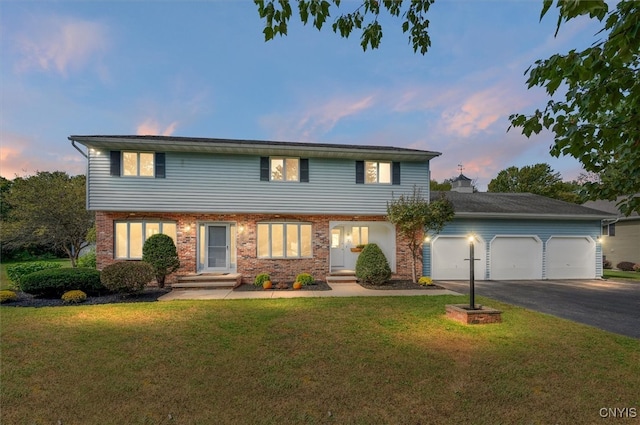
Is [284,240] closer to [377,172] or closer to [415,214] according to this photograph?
[377,172]

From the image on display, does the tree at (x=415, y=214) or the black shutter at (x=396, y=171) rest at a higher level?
the black shutter at (x=396, y=171)

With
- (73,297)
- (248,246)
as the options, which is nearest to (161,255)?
(73,297)

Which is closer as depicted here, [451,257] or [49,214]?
[451,257]

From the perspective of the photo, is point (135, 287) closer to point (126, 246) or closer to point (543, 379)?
point (126, 246)

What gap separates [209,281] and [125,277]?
10.4ft

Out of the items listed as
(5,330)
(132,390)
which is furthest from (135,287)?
(132,390)

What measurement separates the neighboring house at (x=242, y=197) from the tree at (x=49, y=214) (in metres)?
7.27

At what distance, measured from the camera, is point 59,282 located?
9594mm

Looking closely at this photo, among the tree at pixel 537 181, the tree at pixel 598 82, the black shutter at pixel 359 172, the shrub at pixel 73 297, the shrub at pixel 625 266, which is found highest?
the tree at pixel 537 181

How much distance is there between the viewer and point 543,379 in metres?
4.15

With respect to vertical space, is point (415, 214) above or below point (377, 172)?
below

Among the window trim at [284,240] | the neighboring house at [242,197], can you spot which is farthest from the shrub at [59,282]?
the window trim at [284,240]

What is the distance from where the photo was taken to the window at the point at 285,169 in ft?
42.4

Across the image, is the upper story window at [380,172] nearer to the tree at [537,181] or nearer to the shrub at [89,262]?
the shrub at [89,262]
